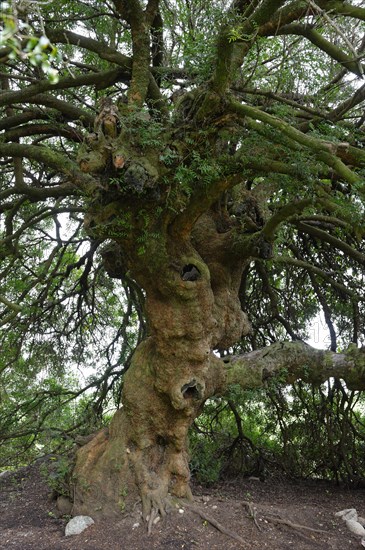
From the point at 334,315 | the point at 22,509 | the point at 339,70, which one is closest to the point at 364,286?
the point at 334,315

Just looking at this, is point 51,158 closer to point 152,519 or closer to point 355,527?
point 152,519

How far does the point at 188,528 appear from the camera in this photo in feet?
14.1

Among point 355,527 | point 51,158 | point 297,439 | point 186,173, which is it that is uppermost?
point 51,158

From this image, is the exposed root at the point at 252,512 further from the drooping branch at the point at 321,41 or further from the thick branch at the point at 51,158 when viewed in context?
the drooping branch at the point at 321,41

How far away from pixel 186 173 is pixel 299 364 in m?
2.70

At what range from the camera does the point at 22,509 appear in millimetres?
4992

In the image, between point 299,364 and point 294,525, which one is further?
point 299,364

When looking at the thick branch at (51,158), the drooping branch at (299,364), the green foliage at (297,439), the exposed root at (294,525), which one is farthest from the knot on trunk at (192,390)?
the green foliage at (297,439)

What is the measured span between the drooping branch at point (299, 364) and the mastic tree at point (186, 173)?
0.01m

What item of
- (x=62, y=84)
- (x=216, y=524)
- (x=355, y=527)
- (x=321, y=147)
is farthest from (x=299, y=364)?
(x=62, y=84)

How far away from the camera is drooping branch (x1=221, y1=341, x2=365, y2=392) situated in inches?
214

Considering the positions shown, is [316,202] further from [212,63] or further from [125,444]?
[125,444]

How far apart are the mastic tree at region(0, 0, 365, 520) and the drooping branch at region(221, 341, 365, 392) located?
1 cm

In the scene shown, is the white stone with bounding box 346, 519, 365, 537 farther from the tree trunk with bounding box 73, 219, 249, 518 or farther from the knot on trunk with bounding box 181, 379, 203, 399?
the knot on trunk with bounding box 181, 379, 203, 399
